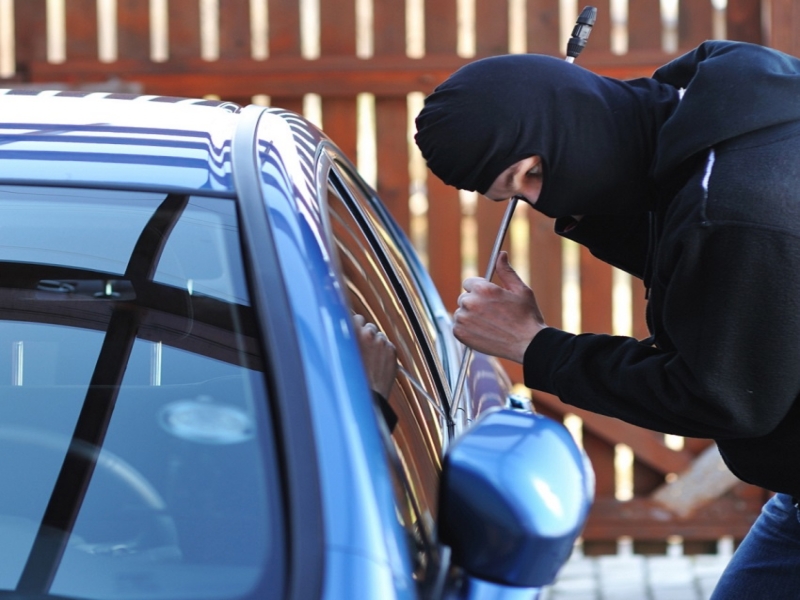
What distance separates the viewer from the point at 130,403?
125 centimetres

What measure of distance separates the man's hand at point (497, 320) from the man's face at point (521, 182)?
16cm

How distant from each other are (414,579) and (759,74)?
0.87 m

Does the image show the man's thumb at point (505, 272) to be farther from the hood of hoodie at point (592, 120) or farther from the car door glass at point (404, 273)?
the car door glass at point (404, 273)

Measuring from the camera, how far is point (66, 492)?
117 centimetres

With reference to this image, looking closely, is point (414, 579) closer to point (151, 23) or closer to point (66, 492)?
point (66, 492)

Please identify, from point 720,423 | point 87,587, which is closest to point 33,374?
point 87,587

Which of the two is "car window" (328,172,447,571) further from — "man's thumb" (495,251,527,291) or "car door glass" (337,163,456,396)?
"man's thumb" (495,251,527,291)

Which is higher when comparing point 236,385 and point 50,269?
point 50,269

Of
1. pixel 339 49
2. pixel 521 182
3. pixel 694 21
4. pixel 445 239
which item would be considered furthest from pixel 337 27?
pixel 521 182

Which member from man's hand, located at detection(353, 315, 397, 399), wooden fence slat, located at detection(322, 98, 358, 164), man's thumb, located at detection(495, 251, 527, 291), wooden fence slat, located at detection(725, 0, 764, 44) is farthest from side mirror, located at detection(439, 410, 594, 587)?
wooden fence slat, located at detection(725, 0, 764, 44)

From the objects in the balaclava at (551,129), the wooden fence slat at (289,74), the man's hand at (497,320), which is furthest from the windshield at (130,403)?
the wooden fence slat at (289,74)

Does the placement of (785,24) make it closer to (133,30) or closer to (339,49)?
(339,49)

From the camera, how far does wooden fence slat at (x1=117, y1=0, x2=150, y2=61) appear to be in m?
4.02

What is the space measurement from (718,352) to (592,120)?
16.1 inches
